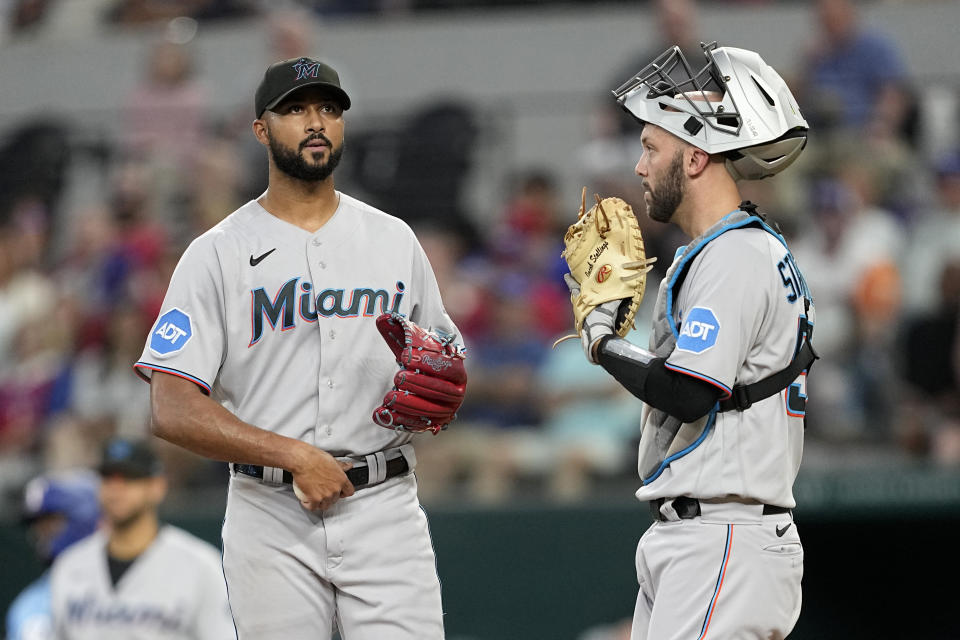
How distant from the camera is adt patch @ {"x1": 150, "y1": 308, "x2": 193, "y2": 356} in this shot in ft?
11.6

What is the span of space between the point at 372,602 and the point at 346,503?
26cm

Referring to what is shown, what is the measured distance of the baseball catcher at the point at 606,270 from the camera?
3.53m

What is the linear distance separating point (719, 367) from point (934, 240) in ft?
15.3

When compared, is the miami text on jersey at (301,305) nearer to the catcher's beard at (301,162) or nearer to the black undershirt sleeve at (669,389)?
the catcher's beard at (301,162)

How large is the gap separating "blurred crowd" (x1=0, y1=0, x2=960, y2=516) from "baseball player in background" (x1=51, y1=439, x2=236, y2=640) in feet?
6.35

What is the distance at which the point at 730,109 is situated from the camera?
137 inches

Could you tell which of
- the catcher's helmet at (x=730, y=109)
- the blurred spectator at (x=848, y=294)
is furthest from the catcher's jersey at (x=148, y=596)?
the blurred spectator at (x=848, y=294)

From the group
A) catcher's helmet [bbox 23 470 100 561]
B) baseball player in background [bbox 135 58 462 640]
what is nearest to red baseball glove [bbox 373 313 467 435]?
baseball player in background [bbox 135 58 462 640]

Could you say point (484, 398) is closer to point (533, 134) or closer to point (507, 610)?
point (507, 610)

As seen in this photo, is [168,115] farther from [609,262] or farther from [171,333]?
[609,262]

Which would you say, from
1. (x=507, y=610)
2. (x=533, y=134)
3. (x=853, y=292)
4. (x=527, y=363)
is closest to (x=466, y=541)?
(x=507, y=610)

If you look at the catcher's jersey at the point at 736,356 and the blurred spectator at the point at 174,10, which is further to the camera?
Answer: the blurred spectator at the point at 174,10

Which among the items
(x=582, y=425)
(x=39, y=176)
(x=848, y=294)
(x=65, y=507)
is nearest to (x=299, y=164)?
(x=65, y=507)

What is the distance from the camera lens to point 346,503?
3.61 metres
